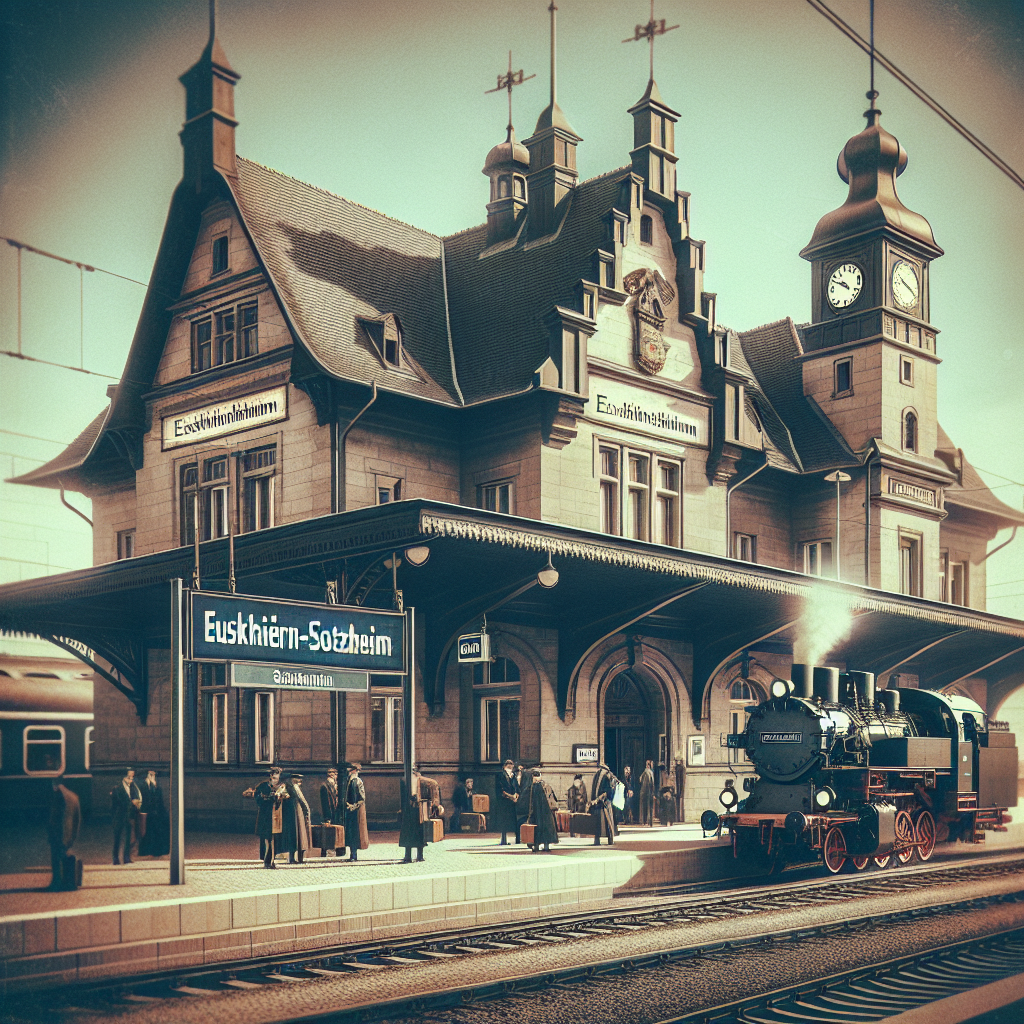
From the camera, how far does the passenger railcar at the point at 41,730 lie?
23016 millimetres

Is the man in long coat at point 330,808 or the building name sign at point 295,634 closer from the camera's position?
the building name sign at point 295,634

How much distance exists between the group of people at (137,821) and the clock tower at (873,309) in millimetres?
20267

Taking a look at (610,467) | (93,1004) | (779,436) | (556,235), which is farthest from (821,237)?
(93,1004)

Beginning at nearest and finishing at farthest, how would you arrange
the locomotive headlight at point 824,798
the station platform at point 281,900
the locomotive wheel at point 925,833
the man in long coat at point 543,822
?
the station platform at point 281,900
the locomotive headlight at point 824,798
the man in long coat at point 543,822
the locomotive wheel at point 925,833

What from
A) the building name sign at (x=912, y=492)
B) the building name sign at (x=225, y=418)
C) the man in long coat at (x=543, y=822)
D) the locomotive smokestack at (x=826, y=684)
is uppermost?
the building name sign at (x=225, y=418)

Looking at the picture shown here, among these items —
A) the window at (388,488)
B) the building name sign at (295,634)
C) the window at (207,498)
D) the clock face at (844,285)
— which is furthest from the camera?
the clock face at (844,285)

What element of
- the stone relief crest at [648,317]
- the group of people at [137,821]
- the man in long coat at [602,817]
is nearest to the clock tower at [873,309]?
the stone relief crest at [648,317]

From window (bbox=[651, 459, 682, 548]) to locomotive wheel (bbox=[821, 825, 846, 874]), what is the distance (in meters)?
8.61

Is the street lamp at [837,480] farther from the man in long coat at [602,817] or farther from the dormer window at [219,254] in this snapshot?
the dormer window at [219,254]

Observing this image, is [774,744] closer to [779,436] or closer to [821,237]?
[779,436]

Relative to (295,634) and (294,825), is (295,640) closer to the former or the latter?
(295,634)

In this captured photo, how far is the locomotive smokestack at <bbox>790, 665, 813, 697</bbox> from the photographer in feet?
61.9

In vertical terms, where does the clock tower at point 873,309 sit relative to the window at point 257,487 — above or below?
above

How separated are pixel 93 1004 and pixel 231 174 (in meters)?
17.6
